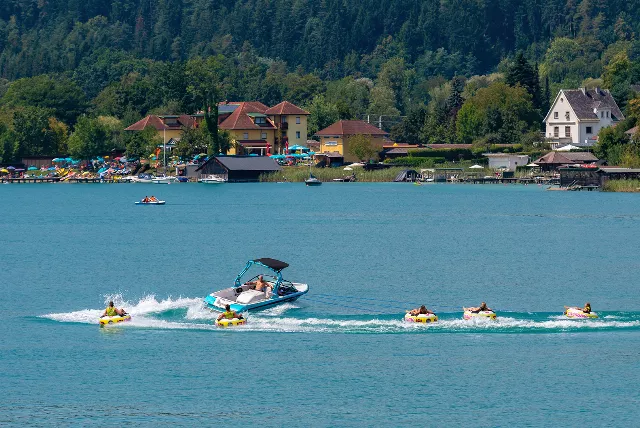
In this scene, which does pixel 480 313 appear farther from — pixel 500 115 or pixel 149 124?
pixel 149 124

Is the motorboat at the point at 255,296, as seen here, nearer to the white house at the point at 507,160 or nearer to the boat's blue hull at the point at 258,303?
the boat's blue hull at the point at 258,303

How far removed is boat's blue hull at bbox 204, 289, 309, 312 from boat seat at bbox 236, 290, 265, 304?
0.27 m

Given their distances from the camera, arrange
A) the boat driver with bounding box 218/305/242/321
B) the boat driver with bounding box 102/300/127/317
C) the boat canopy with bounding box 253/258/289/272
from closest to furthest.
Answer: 1. the boat driver with bounding box 218/305/242/321
2. the boat driver with bounding box 102/300/127/317
3. the boat canopy with bounding box 253/258/289/272

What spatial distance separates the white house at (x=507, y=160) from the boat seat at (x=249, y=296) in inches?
4094

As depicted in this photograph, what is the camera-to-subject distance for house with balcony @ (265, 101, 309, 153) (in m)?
171

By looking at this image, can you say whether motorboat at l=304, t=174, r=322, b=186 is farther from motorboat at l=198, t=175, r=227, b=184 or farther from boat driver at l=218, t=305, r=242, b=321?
boat driver at l=218, t=305, r=242, b=321

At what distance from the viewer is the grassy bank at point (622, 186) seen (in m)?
127

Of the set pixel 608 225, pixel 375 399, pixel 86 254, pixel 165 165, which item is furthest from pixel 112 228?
pixel 165 165

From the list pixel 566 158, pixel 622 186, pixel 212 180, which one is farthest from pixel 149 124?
pixel 622 186

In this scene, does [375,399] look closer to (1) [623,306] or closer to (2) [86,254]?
(1) [623,306]

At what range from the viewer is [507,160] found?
500 ft

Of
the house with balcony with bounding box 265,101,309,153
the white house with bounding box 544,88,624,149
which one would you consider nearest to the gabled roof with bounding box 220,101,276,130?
the house with balcony with bounding box 265,101,309,153

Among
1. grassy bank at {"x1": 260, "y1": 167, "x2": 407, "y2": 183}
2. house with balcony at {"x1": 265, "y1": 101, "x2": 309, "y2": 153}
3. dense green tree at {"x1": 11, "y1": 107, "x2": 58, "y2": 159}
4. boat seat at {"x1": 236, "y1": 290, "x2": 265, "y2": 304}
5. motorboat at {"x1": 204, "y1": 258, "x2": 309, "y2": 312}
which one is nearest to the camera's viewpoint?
motorboat at {"x1": 204, "y1": 258, "x2": 309, "y2": 312}

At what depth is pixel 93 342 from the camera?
151 ft
